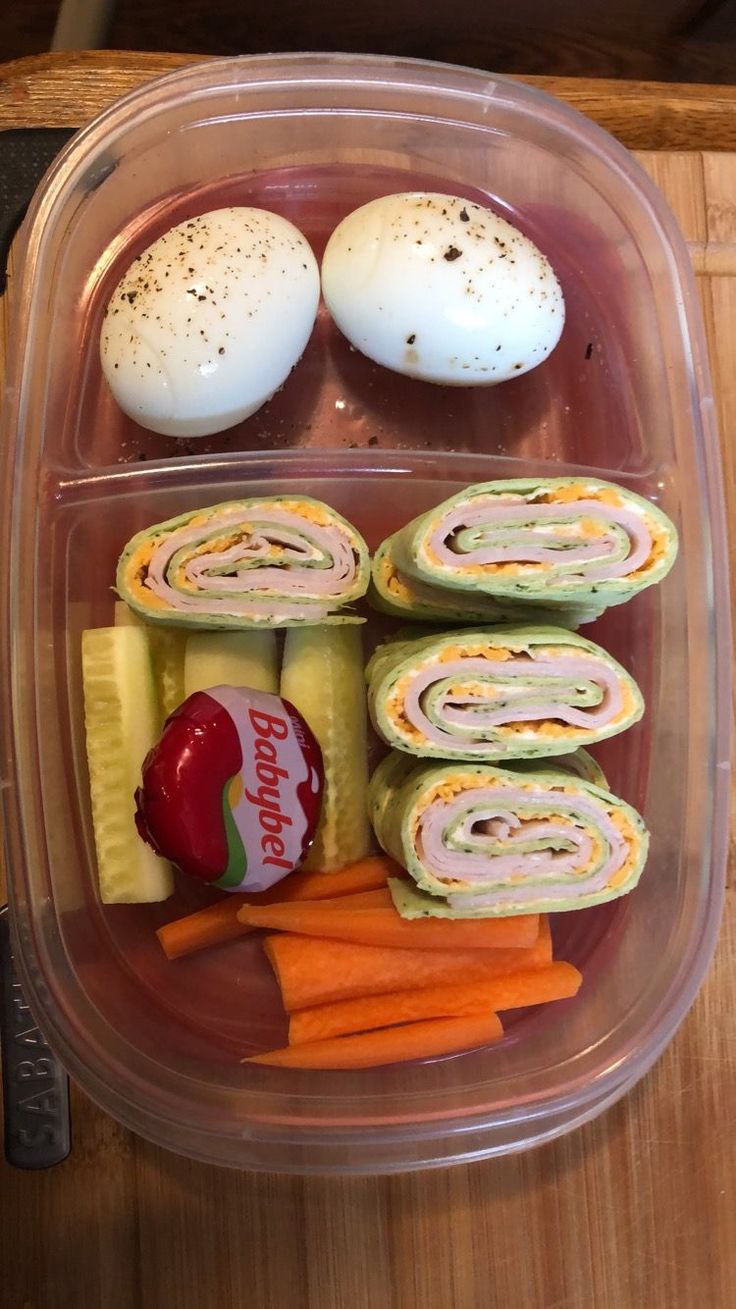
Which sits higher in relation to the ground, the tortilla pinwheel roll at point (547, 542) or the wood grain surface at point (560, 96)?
the wood grain surface at point (560, 96)

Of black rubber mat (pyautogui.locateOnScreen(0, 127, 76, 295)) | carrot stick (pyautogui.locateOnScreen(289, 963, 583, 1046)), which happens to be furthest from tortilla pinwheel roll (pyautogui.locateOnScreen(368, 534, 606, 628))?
black rubber mat (pyautogui.locateOnScreen(0, 127, 76, 295))

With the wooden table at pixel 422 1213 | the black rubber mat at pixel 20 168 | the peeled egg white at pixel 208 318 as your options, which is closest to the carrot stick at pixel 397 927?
the wooden table at pixel 422 1213

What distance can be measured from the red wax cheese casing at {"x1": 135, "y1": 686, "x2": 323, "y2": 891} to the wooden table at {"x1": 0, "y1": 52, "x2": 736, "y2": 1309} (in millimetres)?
366

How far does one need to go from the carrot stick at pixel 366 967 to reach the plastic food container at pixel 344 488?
0.37ft

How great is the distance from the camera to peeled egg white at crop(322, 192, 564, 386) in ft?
3.71

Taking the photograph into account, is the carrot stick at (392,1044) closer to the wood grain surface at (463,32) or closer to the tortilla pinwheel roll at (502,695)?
the tortilla pinwheel roll at (502,695)

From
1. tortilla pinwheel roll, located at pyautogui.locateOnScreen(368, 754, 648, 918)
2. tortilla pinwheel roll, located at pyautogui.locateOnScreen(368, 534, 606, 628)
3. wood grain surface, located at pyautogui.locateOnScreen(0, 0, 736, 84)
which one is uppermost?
wood grain surface, located at pyautogui.locateOnScreen(0, 0, 736, 84)

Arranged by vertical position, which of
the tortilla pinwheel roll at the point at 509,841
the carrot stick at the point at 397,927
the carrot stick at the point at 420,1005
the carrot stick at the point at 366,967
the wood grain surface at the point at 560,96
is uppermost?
the wood grain surface at the point at 560,96

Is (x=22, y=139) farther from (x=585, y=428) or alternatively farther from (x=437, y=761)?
(x=437, y=761)

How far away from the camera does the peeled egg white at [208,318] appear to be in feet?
3.64

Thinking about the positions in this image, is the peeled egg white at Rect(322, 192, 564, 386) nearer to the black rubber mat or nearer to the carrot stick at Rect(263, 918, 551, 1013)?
the black rubber mat

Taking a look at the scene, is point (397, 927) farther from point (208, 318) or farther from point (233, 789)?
point (208, 318)

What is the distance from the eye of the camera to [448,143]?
4.27 ft

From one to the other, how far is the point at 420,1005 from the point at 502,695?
398 millimetres
